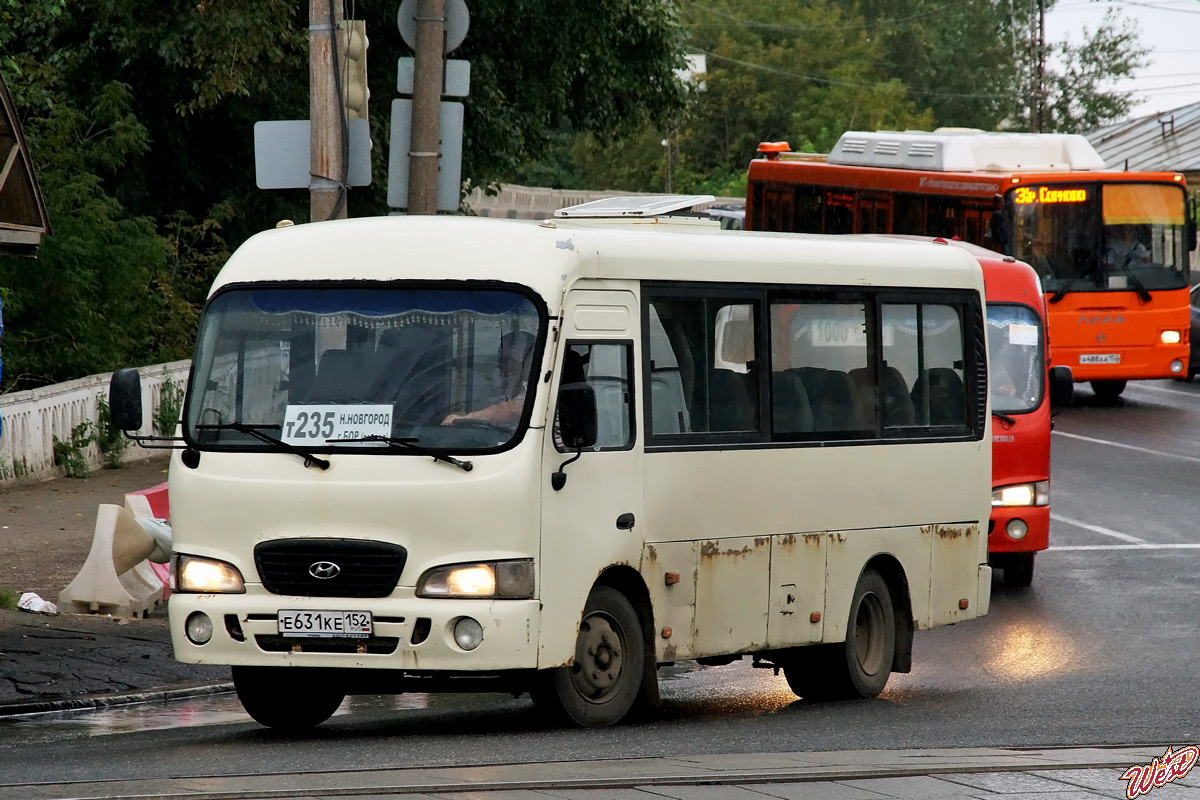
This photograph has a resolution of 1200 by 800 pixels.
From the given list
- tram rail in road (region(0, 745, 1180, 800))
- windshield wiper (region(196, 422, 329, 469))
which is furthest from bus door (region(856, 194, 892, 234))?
tram rail in road (region(0, 745, 1180, 800))

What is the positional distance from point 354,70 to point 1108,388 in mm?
20117

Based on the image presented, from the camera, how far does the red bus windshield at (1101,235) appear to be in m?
28.5

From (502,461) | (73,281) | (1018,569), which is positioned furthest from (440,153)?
(73,281)

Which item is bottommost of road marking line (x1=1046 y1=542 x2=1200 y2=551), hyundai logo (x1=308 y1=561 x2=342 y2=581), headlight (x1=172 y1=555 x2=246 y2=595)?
road marking line (x1=1046 y1=542 x2=1200 y2=551)

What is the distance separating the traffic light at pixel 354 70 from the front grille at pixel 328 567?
496cm

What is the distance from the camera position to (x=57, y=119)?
81.3 feet

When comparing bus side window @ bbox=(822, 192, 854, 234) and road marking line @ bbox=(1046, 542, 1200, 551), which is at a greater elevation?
bus side window @ bbox=(822, 192, 854, 234)

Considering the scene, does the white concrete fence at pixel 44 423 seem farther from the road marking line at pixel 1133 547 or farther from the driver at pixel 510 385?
the driver at pixel 510 385

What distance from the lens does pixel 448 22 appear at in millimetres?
14500

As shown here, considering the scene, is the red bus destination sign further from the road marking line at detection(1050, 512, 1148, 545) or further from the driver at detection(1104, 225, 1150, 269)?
the road marking line at detection(1050, 512, 1148, 545)

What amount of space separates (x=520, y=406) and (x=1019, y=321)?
8630 mm

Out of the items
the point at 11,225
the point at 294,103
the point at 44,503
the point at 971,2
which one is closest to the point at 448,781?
the point at 11,225

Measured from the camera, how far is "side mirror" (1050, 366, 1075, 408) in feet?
52.3

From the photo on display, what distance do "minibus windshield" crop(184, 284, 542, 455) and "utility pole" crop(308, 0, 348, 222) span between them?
3.63 meters
